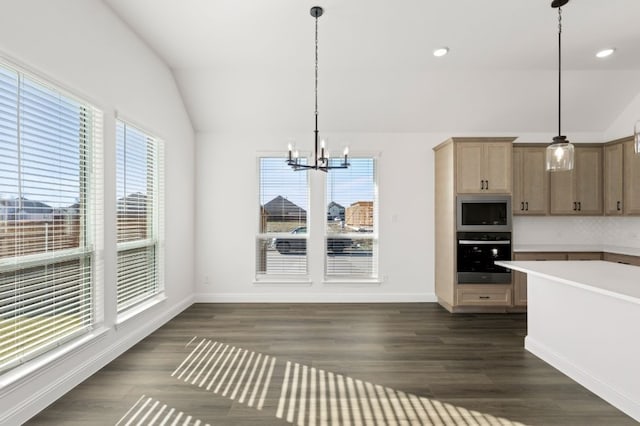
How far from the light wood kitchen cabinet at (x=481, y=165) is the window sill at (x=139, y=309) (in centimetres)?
419

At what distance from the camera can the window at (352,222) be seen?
5.04m

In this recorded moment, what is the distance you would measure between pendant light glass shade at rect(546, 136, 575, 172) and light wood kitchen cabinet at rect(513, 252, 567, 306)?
2.39m

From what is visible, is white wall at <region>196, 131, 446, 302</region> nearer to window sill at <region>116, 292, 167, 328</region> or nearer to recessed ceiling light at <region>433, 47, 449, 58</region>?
window sill at <region>116, 292, 167, 328</region>

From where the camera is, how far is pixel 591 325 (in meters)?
2.50

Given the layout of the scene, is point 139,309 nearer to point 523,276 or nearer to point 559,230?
point 523,276

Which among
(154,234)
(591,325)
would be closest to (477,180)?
(591,325)

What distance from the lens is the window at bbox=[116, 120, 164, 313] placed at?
3213mm

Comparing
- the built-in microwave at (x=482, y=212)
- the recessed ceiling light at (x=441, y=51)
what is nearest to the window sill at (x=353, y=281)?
the built-in microwave at (x=482, y=212)

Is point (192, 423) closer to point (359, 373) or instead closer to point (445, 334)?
point (359, 373)

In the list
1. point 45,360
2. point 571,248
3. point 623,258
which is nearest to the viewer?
point 45,360

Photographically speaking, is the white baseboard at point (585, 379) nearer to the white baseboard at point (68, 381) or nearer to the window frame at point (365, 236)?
the window frame at point (365, 236)

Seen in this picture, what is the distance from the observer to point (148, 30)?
3281 millimetres

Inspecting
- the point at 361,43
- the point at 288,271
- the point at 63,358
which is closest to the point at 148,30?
the point at 361,43

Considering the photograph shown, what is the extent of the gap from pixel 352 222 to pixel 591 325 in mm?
3135
